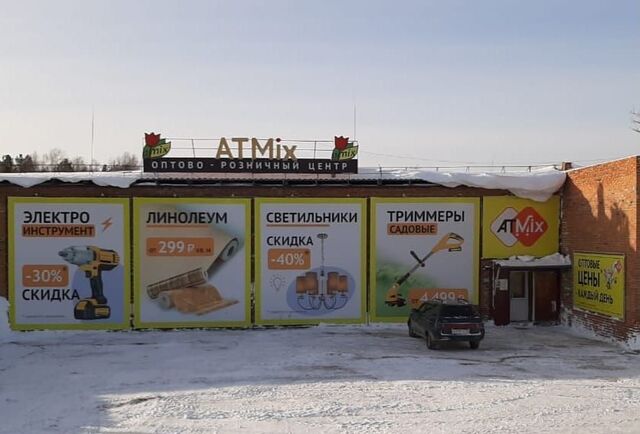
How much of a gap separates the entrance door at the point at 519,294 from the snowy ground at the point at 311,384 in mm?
3021

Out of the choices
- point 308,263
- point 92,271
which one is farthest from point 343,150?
point 92,271

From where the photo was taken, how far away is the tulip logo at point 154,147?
89.0 feet

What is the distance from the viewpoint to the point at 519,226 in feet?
89.6

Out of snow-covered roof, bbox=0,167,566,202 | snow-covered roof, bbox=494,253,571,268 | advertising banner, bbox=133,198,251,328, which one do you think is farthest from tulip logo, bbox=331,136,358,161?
snow-covered roof, bbox=494,253,571,268

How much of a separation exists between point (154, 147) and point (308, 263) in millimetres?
7531

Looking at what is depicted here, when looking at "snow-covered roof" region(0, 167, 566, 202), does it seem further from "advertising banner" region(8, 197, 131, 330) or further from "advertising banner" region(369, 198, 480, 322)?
"advertising banner" region(8, 197, 131, 330)

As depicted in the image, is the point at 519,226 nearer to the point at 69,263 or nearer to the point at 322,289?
the point at 322,289

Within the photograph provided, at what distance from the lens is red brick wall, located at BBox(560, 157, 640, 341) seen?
22125 millimetres

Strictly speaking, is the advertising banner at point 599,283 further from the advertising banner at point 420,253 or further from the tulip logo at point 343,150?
the tulip logo at point 343,150

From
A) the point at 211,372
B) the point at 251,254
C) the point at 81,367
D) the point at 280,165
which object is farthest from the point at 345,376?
the point at 280,165

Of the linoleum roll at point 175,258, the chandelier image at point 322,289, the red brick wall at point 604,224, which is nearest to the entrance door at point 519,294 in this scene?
the red brick wall at point 604,224

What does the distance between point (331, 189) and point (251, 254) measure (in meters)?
3.95

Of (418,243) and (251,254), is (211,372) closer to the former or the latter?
(251,254)

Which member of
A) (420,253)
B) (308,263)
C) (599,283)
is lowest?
(599,283)
